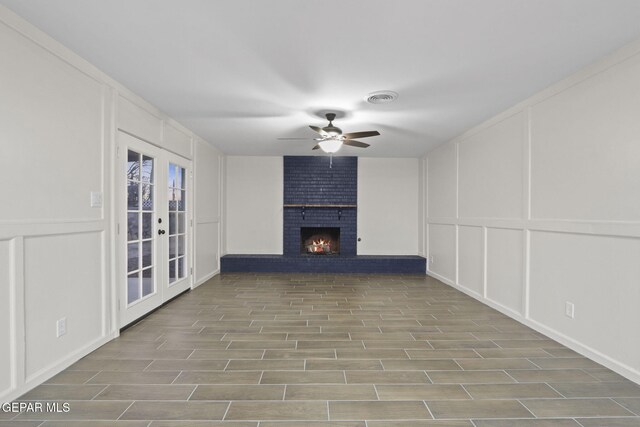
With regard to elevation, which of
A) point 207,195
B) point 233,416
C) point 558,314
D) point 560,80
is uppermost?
point 560,80

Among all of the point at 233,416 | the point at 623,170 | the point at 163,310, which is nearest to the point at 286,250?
the point at 163,310

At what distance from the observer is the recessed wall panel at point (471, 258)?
4.18 m

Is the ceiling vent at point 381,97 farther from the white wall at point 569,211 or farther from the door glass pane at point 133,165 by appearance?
the door glass pane at point 133,165

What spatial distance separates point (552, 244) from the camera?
9.71 feet

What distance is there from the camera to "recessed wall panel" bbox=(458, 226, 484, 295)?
4184 mm

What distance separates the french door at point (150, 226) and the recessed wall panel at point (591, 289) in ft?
12.9

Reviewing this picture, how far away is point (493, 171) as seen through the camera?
3922mm

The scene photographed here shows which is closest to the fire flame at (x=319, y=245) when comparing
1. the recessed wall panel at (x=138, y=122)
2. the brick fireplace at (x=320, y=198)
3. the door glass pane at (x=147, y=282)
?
the brick fireplace at (x=320, y=198)

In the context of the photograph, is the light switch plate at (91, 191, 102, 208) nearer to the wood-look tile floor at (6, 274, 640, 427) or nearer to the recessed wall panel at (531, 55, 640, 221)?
the wood-look tile floor at (6, 274, 640, 427)

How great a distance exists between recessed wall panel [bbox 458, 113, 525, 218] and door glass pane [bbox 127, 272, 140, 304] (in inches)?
157

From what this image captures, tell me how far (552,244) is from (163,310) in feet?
13.2

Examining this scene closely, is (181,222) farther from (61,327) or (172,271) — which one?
(61,327)

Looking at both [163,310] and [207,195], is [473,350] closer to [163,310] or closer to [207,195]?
[163,310]

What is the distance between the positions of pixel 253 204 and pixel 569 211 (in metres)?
5.21
